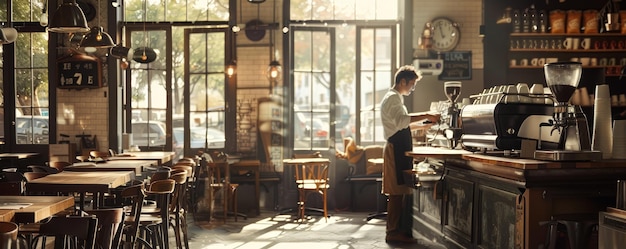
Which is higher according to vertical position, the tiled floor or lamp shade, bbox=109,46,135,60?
lamp shade, bbox=109,46,135,60

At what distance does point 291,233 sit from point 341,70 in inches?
123

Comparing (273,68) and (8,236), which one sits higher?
(273,68)

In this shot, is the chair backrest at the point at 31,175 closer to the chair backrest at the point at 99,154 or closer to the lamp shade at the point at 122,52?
the chair backrest at the point at 99,154

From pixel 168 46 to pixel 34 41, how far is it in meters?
1.98

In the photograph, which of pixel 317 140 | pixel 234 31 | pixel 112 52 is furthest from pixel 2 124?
pixel 317 140

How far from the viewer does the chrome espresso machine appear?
14.3ft

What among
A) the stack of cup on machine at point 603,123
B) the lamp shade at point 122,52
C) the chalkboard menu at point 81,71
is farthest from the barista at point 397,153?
the chalkboard menu at point 81,71

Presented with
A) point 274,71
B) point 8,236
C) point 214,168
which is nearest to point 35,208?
point 8,236

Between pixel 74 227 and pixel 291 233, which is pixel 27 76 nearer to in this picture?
pixel 291 233

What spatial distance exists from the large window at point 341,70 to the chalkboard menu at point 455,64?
30.7 inches

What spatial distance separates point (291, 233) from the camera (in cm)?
789

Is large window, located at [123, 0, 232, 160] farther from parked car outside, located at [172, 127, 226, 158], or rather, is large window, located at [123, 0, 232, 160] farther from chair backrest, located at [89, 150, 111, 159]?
chair backrest, located at [89, 150, 111, 159]

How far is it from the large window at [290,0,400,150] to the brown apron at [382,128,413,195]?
316 cm

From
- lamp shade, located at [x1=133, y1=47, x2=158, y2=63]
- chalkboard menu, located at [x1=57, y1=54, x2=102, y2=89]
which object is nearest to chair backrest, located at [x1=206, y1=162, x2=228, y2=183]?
lamp shade, located at [x1=133, y1=47, x2=158, y2=63]
